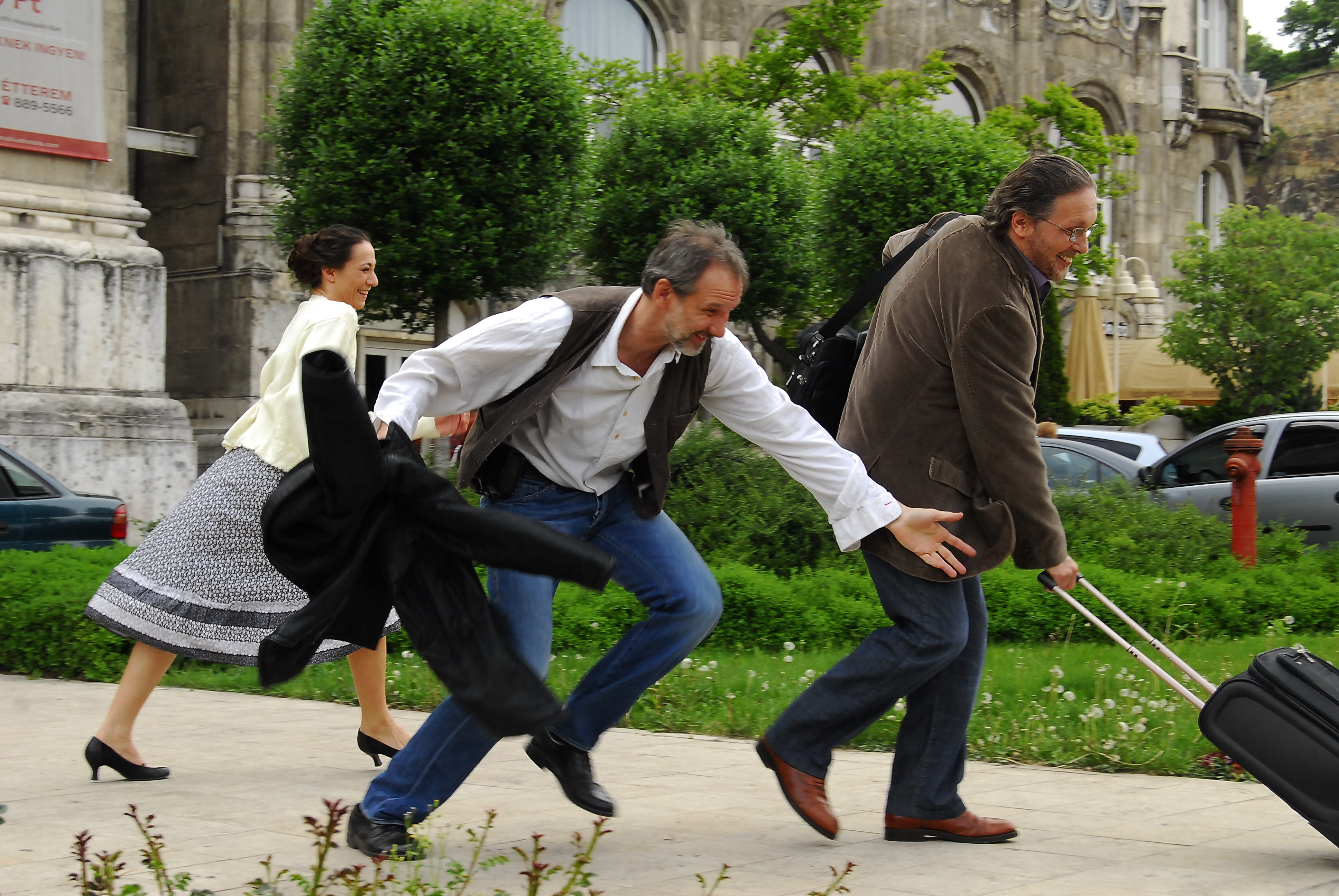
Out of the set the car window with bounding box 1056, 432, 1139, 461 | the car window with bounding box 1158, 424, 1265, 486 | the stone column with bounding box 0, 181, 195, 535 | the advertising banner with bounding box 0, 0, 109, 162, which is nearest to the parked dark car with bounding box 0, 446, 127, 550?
the stone column with bounding box 0, 181, 195, 535

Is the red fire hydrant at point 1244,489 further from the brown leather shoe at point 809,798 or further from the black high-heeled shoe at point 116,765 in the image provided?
the black high-heeled shoe at point 116,765

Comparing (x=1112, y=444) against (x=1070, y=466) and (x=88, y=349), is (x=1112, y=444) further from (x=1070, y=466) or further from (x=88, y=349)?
(x=88, y=349)

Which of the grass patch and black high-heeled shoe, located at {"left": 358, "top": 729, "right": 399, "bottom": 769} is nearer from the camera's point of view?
black high-heeled shoe, located at {"left": 358, "top": 729, "right": 399, "bottom": 769}

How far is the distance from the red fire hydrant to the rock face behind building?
40428 mm

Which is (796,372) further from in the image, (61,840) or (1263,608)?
(1263,608)

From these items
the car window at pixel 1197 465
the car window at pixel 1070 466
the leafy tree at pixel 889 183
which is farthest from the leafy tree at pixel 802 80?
the car window at pixel 1197 465

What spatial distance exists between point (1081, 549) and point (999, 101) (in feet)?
70.7

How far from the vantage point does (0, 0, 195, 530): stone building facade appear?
14984 mm

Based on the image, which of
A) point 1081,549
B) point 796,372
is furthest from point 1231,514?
point 796,372

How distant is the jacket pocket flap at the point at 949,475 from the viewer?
4.16 m

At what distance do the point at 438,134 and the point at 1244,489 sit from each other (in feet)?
28.4

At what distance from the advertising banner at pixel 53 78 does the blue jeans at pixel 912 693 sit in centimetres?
1342

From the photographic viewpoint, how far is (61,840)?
411cm

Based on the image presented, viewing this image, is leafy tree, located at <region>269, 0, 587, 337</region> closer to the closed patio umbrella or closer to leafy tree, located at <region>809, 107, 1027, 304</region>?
leafy tree, located at <region>809, 107, 1027, 304</region>
